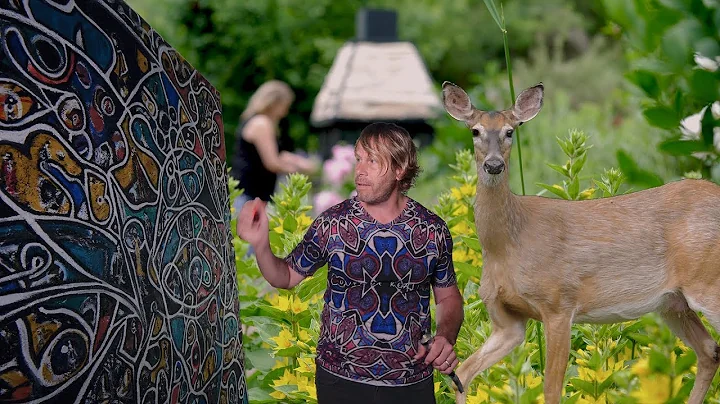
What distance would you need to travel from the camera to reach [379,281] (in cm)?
206

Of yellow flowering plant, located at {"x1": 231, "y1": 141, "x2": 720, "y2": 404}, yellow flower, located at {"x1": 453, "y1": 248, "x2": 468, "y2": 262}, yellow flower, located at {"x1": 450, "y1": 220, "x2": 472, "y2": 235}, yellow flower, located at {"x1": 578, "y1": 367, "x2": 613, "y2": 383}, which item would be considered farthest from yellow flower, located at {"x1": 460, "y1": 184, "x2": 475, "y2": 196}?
yellow flower, located at {"x1": 578, "y1": 367, "x2": 613, "y2": 383}

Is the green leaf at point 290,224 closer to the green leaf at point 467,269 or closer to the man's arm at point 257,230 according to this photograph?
the green leaf at point 467,269

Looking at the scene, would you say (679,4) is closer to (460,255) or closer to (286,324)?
(460,255)

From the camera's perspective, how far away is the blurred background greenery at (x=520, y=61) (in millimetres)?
3346

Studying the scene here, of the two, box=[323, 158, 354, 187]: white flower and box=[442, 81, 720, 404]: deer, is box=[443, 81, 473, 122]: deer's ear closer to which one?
box=[442, 81, 720, 404]: deer

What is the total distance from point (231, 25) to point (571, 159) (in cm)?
1686

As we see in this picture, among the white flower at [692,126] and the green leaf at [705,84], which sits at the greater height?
the green leaf at [705,84]

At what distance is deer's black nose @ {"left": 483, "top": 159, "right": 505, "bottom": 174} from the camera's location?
6.38ft

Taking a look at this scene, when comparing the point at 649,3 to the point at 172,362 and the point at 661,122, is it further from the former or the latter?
the point at 172,362

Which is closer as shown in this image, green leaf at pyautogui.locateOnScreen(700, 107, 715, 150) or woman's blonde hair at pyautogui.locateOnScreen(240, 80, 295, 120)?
green leaf at pyautogui.locateOnScreen(700, 107, 715, 150)

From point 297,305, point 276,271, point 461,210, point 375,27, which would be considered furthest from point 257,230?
point 375,27

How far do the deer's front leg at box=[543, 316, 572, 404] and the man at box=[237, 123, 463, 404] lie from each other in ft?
0.68

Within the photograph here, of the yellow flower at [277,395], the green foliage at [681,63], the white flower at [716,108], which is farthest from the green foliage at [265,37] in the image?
the yellow flower at [277,395]

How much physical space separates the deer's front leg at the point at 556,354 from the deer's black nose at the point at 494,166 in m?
0.38
